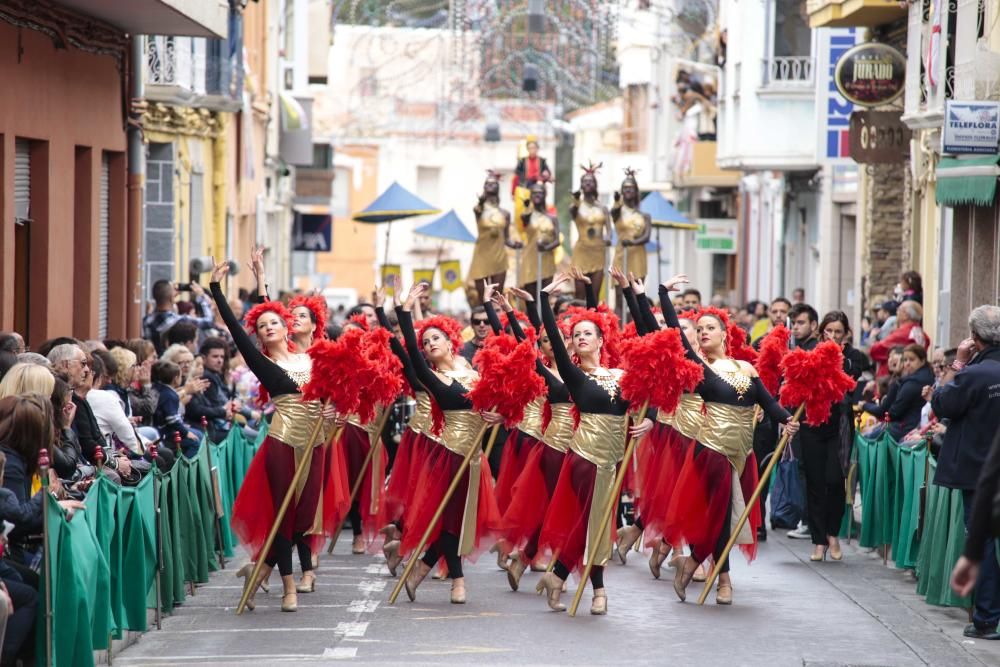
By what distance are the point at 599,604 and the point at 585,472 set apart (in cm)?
82

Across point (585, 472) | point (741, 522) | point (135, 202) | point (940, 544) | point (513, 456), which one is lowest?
point (940, 544)

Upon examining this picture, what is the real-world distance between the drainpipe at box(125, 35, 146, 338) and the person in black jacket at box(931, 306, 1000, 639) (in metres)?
11.9

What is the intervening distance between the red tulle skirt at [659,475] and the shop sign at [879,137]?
13723 millimetres

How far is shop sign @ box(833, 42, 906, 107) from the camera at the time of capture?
26656 mm

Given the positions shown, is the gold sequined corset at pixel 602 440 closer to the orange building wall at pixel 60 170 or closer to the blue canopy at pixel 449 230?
the orange building wall at pixel 60 170

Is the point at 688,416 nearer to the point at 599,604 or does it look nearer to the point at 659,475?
the point at 659,475

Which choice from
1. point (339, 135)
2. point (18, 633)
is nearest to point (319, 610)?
point (18, 633)

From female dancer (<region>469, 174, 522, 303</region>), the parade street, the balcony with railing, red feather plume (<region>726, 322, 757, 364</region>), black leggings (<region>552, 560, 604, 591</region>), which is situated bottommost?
the parade street

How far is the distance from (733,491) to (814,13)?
57.8 ft

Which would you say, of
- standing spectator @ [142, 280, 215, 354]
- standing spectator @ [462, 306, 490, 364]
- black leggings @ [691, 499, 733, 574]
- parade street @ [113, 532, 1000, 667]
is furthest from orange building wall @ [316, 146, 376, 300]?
black leggings @ [691, 499, 733, 574]

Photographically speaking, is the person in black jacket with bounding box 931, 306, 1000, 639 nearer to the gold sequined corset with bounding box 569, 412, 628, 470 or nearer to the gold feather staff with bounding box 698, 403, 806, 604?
the gold feather staff with bounding box 698, 403, 806, 604

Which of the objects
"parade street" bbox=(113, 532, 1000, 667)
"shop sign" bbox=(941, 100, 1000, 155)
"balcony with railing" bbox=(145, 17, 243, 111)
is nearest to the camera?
"parade street" bbox=(113, 532, 1000, 667)

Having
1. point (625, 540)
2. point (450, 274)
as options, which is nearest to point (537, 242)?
point (450, 274)

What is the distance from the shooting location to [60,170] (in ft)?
60.8
